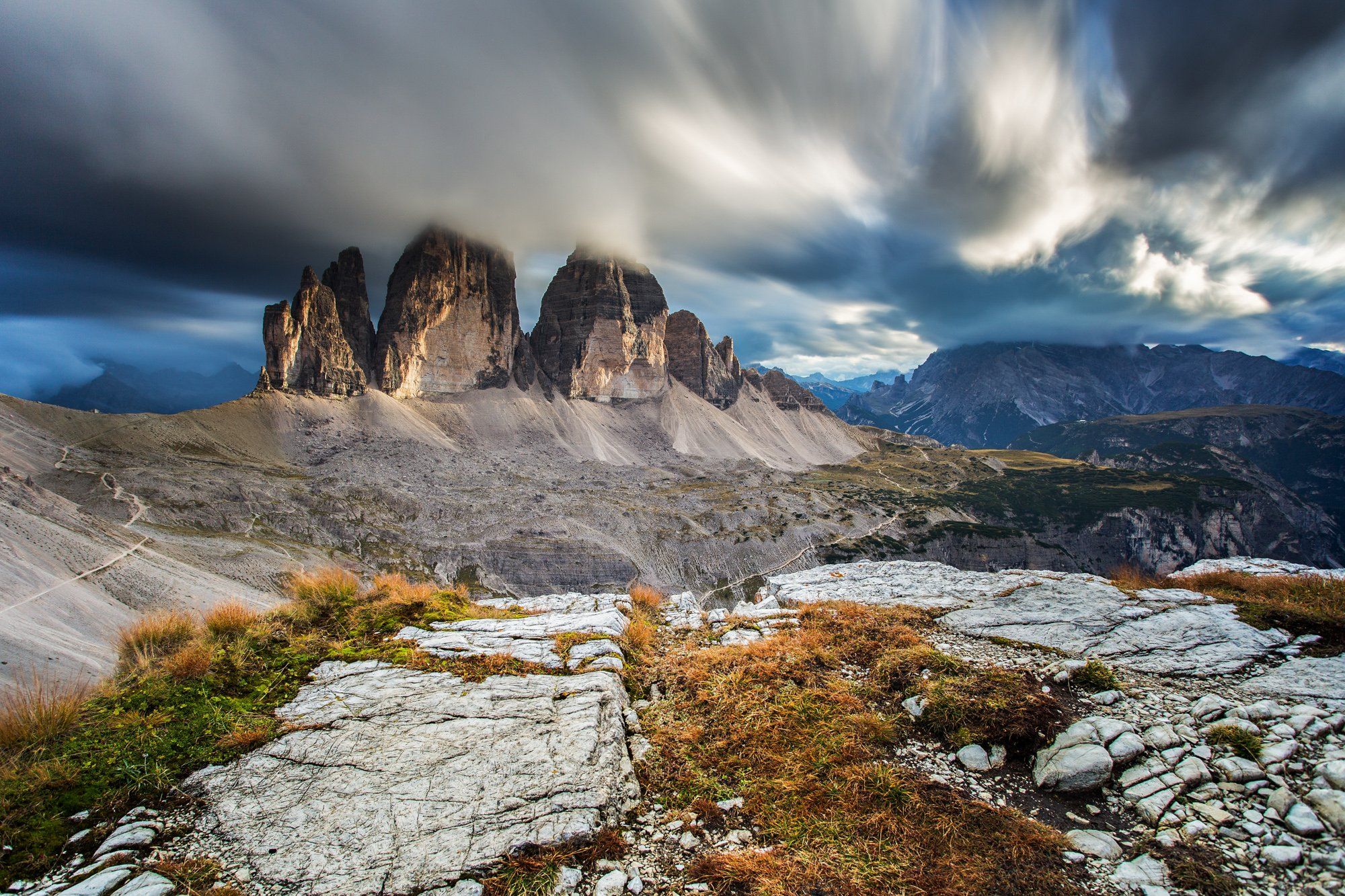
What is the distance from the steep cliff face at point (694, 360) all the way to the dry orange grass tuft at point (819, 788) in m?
176

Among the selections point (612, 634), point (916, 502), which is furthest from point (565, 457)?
point (612, 634)

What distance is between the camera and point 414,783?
14.6 ft

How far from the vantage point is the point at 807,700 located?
247 inches

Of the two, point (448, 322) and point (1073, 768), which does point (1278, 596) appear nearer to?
point (1073, 768)

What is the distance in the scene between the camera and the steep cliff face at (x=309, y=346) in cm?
10806

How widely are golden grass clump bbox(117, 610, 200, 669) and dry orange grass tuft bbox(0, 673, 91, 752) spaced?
38.1 inches

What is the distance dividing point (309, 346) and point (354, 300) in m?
23.4

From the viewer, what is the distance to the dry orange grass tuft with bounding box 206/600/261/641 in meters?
7.08

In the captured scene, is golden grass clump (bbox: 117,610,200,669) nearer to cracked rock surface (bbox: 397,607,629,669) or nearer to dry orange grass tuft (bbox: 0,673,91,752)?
dry orange grass tuft (bbox: 0,673,91,752)

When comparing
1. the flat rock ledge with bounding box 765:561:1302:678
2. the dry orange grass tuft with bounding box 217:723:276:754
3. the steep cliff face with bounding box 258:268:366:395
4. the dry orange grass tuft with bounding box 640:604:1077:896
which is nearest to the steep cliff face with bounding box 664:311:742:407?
the steep cliff face with bounding box 258:268:366:395

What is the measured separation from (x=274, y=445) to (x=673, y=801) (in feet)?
383

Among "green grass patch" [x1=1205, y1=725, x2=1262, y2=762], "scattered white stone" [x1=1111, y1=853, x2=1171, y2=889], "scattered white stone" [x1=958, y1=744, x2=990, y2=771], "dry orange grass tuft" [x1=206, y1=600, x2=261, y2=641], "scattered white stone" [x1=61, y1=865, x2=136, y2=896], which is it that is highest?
"green grass patch" [x1=1205, y1=725, x2=1262, y2=762]

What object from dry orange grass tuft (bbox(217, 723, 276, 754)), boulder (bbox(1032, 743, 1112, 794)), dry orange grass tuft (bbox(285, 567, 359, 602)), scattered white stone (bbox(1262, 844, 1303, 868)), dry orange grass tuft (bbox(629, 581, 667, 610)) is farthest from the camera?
dry orange grass tuft (bbox(629, 581, 667, 610))

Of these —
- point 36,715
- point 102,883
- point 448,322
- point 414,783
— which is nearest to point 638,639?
point 414,783
